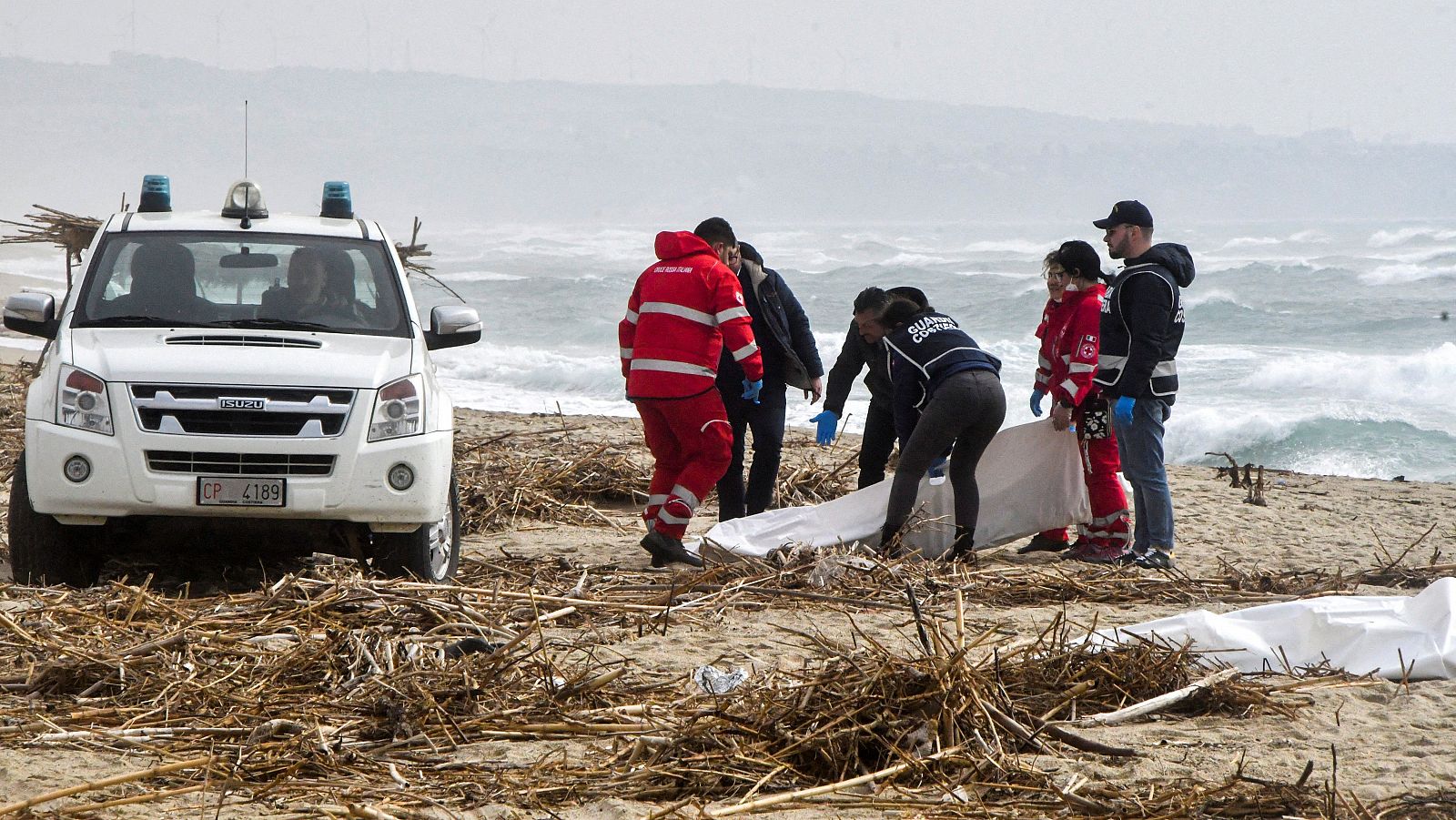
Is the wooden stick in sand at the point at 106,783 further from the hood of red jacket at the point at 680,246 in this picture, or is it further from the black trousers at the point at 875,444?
the black trousers at the point at 875,444

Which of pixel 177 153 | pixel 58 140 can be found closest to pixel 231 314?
pixel 177 153

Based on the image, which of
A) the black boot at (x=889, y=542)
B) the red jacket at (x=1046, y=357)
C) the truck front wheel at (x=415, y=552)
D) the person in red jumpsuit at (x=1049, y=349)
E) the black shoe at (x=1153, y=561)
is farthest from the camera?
the red jacket at (x=1046, y=357)

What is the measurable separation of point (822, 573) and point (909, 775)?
2489 mm

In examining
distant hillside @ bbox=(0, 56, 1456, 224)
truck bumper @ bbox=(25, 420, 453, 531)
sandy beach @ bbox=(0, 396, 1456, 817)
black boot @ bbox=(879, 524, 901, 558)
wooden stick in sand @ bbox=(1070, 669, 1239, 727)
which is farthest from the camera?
distant hillside @ bbox=(0, 56, 1456, 224)

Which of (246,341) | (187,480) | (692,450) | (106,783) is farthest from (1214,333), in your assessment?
(106,783)

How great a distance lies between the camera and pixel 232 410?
563 centimetres

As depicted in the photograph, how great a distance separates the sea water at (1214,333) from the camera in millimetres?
17250

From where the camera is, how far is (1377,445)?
16.7 m

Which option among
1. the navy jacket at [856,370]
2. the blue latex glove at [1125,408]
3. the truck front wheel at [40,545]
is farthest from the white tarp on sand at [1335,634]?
the truck front wheel at [40,545]

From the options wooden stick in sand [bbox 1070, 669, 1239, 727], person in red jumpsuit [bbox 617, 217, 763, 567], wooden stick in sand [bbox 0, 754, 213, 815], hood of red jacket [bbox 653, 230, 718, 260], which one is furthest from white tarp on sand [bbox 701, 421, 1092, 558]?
wooden stick in sand [bbox 0, 754, 213, 815]

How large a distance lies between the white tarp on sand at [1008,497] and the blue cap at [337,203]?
9.59 feet

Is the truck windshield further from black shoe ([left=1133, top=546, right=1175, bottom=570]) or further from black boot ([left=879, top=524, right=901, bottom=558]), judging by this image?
black shoe ([left=1133, top=546, right=1175, bottom=570])

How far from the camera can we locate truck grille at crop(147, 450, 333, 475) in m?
5.60

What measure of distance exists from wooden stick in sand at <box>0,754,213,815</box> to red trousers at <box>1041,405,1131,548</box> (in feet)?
16.6
